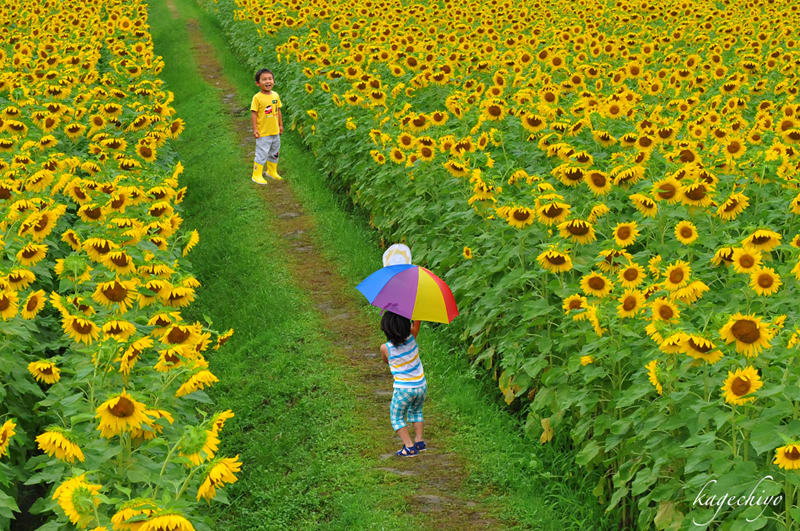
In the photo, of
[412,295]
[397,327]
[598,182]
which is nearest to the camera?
[412,295]

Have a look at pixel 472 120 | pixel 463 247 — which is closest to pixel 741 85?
pixel 472 120

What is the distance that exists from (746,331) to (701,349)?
26 cm

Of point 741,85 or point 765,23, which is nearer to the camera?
point 741,85

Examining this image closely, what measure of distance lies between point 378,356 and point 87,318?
11.6 feet

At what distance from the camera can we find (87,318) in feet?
19.5

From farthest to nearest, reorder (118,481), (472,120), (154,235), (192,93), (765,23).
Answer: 1. (192,93)
2. (765,23)
3. (472,120)
4. (154,235)
5. (118,481)

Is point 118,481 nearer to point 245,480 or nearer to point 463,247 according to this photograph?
point 245,480

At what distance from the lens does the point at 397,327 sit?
6.66 m

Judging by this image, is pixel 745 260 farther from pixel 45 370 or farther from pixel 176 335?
pixel 45 370

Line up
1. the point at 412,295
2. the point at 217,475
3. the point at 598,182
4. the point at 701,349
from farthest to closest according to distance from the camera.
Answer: the point at 598,182, the point at 412,295, the point at 701,349, the point at 217,475

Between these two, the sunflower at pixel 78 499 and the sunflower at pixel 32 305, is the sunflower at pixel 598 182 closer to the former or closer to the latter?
the sunflower at pixel 32 305

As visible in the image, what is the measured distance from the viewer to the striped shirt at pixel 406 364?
268 inches

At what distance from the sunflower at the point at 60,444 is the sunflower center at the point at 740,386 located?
3384 mm

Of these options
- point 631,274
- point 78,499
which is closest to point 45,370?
point 78,499
